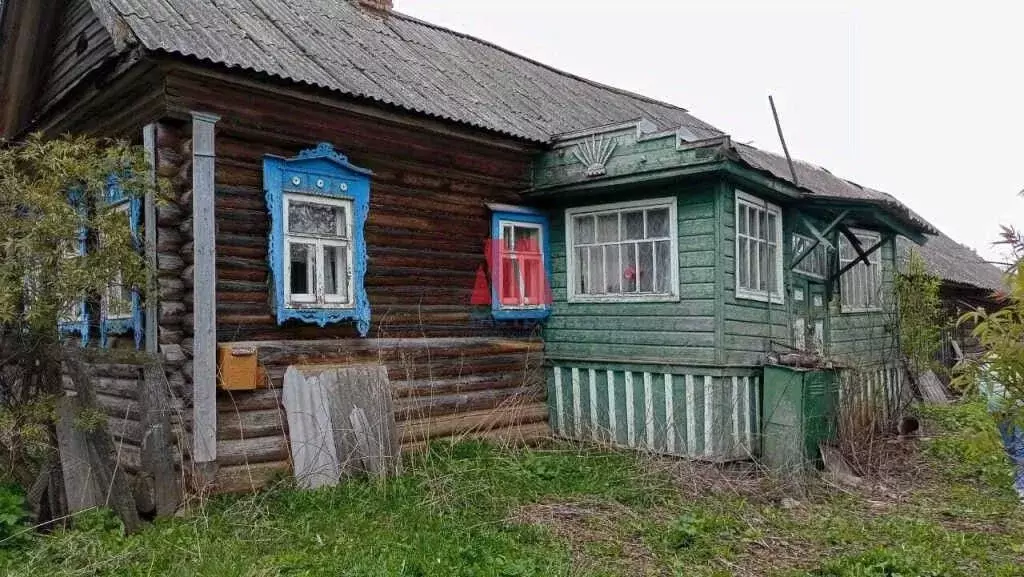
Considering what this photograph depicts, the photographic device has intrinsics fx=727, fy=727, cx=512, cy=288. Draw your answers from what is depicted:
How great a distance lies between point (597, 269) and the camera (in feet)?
28.2

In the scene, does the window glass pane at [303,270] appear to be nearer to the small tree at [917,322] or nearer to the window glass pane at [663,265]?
the window glass pane at [663,265]

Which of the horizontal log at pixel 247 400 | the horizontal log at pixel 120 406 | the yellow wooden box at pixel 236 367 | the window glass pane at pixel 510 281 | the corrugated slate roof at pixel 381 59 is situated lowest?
the horizontal log at pixel 120 406

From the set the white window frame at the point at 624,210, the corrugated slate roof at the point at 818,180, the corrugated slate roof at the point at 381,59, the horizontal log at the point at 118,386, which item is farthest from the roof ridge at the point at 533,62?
the horizontal log at the point at 118,386

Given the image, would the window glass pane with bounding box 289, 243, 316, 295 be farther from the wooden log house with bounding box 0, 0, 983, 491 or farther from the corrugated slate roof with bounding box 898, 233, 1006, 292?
the corrugated slate roof with bounding box 898, 233, 1006, 292

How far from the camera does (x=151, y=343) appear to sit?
19.6ft

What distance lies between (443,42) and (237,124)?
5.53 meters

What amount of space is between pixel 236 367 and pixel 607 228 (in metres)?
4.42

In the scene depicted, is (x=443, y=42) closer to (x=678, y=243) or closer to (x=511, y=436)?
(x=678, y=243)

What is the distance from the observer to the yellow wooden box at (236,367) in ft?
19.8

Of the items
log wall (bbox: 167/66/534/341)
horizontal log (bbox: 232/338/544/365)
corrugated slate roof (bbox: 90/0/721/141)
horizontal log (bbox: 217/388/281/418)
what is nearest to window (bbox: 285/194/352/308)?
log wall (bbox: 167/66/534/341)

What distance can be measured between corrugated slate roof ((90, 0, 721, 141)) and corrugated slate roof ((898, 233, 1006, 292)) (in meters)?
7.38

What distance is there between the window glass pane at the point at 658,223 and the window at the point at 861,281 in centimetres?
398

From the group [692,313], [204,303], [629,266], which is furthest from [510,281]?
[204,303]

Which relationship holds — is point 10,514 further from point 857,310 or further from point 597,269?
point 857,310
